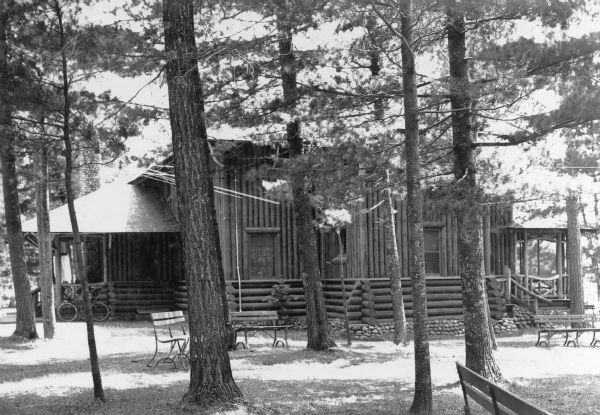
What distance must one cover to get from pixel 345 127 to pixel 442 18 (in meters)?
2.80

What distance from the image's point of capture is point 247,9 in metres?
9.59

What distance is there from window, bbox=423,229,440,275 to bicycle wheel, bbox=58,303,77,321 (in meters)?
11.8

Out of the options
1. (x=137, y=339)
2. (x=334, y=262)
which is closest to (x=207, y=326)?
(x=137, y=339)

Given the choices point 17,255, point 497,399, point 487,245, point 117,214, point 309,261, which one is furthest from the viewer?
point 117,214

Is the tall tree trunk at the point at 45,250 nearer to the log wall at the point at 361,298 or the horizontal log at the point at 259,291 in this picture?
the log wall at the point at 361,298

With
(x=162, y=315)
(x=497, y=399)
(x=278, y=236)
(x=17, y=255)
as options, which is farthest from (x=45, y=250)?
(x=497, y=399)

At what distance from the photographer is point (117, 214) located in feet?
78.1

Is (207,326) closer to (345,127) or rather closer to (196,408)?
(196,408)

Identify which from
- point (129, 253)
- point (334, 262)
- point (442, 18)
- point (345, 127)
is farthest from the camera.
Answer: point (129, 253)

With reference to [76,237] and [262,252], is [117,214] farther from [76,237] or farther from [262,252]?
[76,237]

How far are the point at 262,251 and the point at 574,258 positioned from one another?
1009cm

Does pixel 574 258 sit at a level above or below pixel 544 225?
below

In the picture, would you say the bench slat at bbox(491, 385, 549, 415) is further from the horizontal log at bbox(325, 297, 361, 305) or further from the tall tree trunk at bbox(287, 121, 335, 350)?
the horizontal log at bbox(325, 297, 361, 305)

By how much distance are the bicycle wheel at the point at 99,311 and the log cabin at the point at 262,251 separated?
14.6 inches
